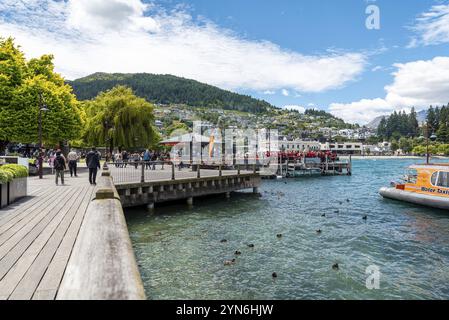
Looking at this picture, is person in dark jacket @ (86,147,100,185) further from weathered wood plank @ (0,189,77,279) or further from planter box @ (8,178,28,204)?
weathered wood plank @ (0,189,77,279)

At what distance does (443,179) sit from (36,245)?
27.3 m

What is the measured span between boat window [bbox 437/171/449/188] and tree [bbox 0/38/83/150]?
1265 inches

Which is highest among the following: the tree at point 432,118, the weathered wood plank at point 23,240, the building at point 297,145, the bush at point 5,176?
the tree at point 432,118

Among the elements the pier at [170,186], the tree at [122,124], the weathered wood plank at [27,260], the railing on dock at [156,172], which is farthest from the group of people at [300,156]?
the weathered wood plank at [27,260]

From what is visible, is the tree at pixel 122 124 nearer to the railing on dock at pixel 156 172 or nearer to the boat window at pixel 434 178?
the railing on dock at pixel 156 172

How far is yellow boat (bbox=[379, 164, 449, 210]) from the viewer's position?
81.0ft

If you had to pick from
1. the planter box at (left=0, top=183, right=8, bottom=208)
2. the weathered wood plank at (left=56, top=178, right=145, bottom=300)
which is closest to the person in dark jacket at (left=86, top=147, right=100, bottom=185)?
the planter box at (left=0, top=183, right=8, bottom=208)

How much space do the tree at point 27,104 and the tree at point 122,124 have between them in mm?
11171

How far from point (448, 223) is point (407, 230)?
161 inches

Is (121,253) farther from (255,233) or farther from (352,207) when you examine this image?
(352,207)

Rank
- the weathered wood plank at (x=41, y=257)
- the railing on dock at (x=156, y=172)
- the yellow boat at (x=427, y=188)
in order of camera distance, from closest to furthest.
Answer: the weathered wood plank at (x=41, y=257) < the railing on dock at (x=156, y=172) < the yellow boat at (x=427, y=188)

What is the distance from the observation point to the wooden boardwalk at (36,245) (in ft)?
14.4

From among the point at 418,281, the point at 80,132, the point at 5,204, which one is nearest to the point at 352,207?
the point at 418,281

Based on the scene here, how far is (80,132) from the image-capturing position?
37844 millimetres
